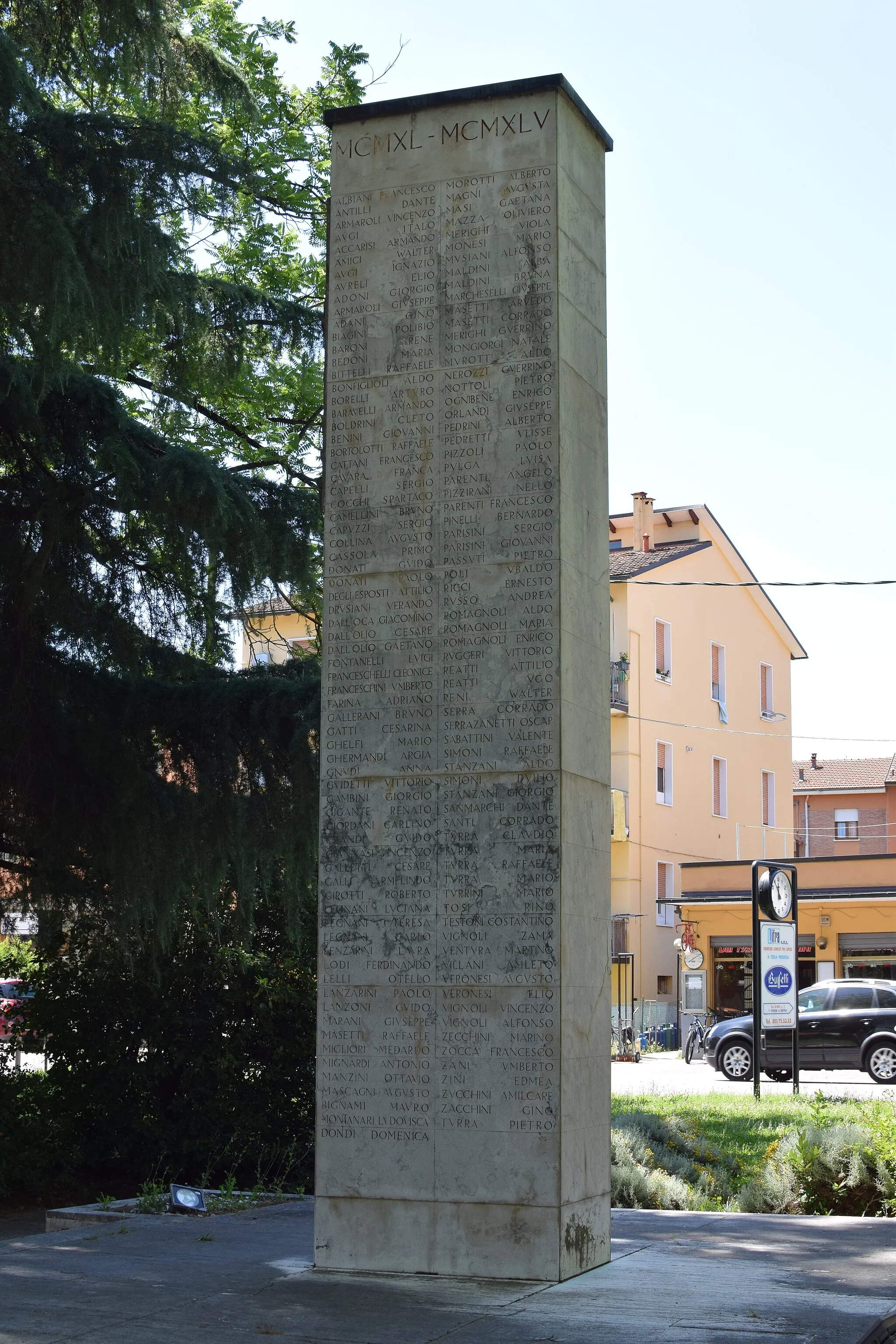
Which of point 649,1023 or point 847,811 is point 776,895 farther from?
point 847,811

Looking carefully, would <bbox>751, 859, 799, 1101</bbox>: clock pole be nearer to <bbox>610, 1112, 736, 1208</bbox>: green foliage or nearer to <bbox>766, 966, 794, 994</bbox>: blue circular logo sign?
<bbox>766, 966, 794, 994</bbox>: blue circular logo sign

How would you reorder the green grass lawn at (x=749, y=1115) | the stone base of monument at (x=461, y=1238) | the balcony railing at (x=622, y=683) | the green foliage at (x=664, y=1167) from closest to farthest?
the stone base of monument at (x=461, y=1238) → the green foliage at (x=664, y=1167) → the green grass lawn at (x=749, y=1115) → the balcony railing at (x=622, y=683)

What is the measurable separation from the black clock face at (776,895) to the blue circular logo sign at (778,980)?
618 millimetres

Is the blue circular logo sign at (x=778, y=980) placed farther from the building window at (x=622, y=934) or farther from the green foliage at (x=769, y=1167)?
the building window at (x=622, y=934)

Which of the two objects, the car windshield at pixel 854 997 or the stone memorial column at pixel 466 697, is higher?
the stone memorial column at pixel 466 697

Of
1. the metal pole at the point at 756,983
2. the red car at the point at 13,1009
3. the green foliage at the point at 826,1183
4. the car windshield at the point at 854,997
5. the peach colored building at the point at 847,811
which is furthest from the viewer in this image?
the peach colored building at the point at 847,811

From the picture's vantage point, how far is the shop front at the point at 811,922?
36875 millimetres

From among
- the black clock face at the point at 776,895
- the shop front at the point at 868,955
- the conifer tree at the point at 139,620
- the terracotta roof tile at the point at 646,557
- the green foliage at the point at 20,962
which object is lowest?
the shop front at the point at 868,955

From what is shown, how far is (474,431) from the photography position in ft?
25.2

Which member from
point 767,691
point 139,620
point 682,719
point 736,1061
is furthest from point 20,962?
point 767,691

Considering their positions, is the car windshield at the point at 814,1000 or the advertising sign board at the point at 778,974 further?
the car windshield at the point at 814,1000

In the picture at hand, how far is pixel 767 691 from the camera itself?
49531 mm

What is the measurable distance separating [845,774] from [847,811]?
2.12 meters

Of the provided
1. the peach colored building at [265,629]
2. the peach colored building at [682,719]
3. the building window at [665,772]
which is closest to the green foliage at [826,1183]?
the peach colored building at [265,629]
